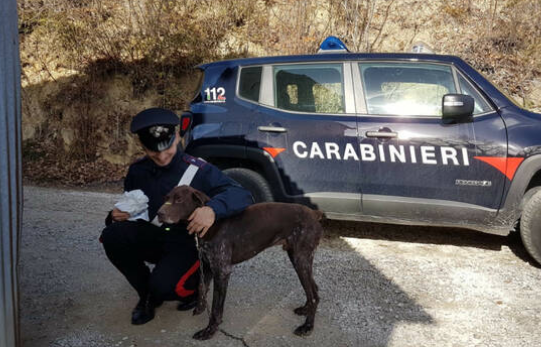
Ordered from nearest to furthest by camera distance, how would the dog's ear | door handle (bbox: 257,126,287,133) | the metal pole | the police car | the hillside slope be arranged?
1. the metal pole
2. the dog's ear
3. the police car
4. door handle (bbox: 257,126,287,133)
5. the hillside slope

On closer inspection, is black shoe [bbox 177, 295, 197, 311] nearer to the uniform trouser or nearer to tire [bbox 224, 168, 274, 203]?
the uniform trouser

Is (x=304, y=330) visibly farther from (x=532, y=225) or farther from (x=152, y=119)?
(x=532, y=225)

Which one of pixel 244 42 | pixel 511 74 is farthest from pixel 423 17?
pixel 244 42

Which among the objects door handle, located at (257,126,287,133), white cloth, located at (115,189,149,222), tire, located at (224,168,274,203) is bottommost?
tire, located at (224,168,274,203)

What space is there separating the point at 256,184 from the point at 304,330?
2.07 m

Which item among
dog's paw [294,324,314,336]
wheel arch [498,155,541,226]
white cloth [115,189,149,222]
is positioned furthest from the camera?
wheel arch [498,155,541,226]

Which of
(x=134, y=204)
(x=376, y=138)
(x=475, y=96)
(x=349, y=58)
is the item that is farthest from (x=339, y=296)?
(x=349, y=58)

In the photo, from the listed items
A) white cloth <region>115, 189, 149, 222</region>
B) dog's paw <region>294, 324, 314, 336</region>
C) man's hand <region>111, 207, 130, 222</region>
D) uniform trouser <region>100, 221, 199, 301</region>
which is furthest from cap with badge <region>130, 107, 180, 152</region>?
dog's paw <region>294, 324, 314, 336</region>

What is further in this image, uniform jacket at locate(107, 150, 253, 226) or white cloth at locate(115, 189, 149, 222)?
uniform jacket at locate(107, 150, 253, 226)

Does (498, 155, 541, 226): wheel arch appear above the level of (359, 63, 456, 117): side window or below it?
below

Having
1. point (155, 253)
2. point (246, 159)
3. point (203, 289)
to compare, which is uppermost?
point (246, 159)

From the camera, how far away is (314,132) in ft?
15.5

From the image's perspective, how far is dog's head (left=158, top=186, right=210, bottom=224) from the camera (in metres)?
2.68

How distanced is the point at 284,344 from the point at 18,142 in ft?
6.51
